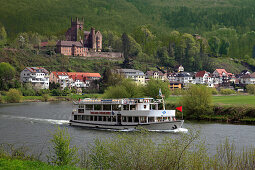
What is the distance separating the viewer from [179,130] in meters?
49.6

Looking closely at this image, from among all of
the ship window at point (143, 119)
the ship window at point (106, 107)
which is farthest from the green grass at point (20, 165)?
the ship window at point (106, 107)

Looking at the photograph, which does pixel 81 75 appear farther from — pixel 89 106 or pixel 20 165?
pixel 20 165

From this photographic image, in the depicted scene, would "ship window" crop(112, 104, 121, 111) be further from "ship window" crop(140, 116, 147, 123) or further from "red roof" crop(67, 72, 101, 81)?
"red roof" crop(67, 72, 101, 81)

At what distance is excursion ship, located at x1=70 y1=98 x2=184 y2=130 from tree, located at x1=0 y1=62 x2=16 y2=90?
78274 mm

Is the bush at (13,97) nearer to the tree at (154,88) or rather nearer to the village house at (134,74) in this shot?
the tree at (154,88)

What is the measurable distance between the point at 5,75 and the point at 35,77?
11.9m

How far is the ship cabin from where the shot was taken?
51509mm

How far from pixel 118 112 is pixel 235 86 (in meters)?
132

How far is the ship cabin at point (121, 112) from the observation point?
2028 inches

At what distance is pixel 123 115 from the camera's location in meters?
53.7

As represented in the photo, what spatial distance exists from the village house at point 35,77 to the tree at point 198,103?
8716 centimetres

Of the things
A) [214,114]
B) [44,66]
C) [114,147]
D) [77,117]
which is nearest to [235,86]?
[44,66]

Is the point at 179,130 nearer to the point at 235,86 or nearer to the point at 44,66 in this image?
the point at 44,66

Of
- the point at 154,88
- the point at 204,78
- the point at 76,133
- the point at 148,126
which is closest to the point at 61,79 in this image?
the point at 204,78
